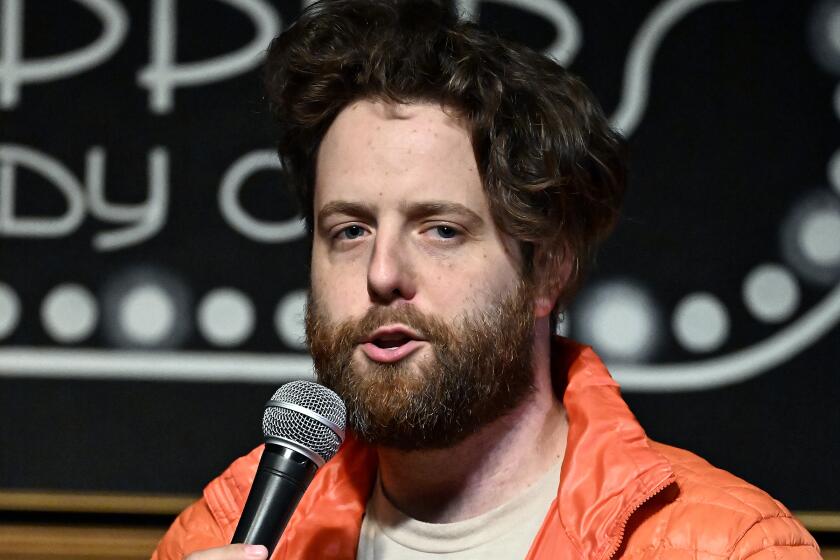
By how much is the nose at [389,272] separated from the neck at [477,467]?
21 cm

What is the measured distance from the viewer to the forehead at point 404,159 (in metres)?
1.39

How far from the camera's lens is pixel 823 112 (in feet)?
6.40

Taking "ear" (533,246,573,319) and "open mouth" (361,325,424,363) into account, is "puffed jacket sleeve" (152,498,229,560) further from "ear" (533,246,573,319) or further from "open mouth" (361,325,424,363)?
"ear" (533,246,573,319)

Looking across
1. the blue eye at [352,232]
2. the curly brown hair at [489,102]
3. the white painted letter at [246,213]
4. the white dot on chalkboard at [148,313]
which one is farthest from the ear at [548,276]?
the white dot on chalkboard at [148,313]

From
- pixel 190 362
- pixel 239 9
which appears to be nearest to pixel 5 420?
pixel 190 362

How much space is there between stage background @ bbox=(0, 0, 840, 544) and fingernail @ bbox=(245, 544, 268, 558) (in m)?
0.98

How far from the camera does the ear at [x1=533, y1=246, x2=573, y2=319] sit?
1.49 metres

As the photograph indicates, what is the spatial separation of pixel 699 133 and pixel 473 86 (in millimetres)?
663

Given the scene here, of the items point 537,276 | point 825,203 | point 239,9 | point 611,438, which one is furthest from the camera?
point 239,9

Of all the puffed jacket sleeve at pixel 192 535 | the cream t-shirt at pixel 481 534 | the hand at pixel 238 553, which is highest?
the hand at pixel 238 553

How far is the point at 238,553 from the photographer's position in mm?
1040

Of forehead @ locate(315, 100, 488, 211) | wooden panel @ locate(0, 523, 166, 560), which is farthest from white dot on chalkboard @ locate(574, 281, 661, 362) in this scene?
wooden panel @ locate(0, 523, 166, 560)

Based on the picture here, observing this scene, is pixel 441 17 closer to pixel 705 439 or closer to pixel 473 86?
pixel 473 86

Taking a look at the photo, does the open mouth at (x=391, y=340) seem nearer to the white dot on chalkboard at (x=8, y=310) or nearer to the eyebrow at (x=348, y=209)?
the eyebrow at (x=348, y=209)
